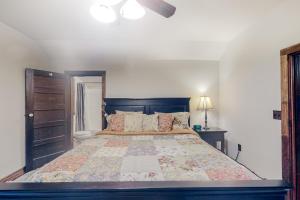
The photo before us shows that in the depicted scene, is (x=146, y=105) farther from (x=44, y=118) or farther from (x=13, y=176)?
(x=13, y=176)

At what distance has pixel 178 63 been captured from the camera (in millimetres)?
4352

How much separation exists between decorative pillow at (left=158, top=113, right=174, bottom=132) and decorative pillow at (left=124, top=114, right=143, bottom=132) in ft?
0.96

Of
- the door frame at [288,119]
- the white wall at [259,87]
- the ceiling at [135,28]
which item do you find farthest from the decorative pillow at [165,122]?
the door frame at [288,119]

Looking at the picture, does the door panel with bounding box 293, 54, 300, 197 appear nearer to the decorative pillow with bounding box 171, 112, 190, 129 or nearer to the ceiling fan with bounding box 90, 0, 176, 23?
the ceiling fan with bounding box 90, 0, 176, 23

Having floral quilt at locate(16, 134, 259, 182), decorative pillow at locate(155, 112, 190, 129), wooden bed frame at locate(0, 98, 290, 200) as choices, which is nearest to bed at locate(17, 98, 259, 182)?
floral quilt at locate(16, 134, 259, 182)

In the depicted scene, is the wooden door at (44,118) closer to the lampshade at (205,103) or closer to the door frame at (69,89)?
the door frame at (69,89)

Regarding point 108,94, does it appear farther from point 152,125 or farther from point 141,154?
point 141,154

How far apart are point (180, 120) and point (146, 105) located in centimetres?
75

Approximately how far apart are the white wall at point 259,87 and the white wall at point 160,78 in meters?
0.50

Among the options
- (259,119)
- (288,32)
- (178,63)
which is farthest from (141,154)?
(178,63)

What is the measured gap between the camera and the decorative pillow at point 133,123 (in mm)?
3520

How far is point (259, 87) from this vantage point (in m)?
2.93

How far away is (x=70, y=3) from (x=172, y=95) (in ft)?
8.08

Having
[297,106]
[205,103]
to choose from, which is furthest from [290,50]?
[205,103]
